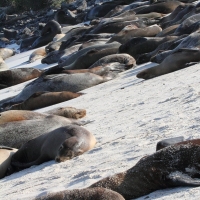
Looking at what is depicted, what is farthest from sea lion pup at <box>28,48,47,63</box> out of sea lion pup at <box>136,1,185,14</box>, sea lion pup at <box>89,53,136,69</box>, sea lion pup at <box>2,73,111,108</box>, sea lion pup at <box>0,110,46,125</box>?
sea lion pup at <box>0,110,46,125</box>

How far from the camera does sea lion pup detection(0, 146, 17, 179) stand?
576cm

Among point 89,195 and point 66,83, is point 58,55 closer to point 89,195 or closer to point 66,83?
point 66,83

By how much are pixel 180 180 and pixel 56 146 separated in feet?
7.83

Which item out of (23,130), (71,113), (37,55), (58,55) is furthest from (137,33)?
(23,130)

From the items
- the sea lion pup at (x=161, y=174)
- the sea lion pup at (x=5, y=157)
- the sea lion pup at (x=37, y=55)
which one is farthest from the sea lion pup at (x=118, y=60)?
the sea lion pup at (x=161, y=174)

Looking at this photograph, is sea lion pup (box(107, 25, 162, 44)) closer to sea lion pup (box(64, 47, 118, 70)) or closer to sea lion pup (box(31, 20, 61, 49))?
sea lion pup (box(64, 47, 118, 70))

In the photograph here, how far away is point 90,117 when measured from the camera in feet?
22.8

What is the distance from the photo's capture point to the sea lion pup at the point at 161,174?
3.36 metres

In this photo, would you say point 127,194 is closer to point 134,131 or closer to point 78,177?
point 78,177

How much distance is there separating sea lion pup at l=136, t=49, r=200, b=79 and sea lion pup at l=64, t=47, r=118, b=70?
2778mm

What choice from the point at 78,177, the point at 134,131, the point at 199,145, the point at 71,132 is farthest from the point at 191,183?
the point at 71,132

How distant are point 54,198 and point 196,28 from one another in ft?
26.8

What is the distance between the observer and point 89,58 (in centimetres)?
1153

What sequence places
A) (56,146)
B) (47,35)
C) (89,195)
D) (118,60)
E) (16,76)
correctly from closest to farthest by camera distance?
(89,195) < (56,146) < (118,60) < (16,76) < (47,35)
